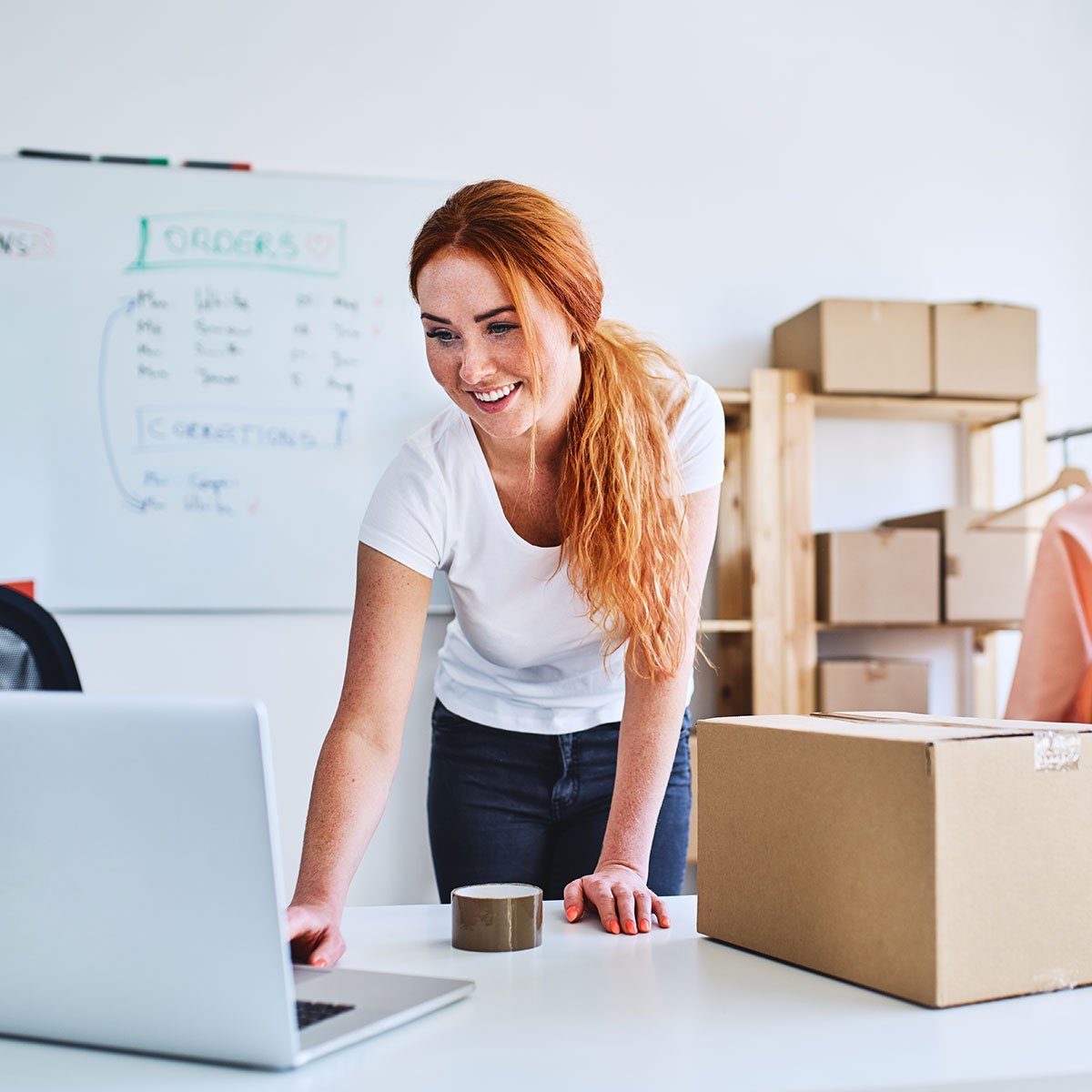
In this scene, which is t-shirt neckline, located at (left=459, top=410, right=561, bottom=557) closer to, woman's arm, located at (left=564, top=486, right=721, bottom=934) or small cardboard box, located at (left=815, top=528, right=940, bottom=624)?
woman's arm, located at (left=564, top=486, right=721, bottom=934)

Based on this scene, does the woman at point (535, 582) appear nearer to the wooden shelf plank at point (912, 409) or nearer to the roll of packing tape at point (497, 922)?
the roll of packing tape at point (497, 922)

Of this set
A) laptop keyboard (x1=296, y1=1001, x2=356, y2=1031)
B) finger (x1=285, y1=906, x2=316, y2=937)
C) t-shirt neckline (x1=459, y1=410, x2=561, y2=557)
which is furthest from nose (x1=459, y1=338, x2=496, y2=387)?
laptop keyboard (x1=296, y1=1001, x2=356, y2=1031)

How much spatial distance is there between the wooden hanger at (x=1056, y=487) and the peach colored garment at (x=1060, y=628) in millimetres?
548

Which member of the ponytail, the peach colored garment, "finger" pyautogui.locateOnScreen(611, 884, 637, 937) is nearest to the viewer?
"finger" pyautogui.locateOnScreen(611, 884, 637, 937)

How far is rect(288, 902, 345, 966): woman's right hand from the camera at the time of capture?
0.84 m

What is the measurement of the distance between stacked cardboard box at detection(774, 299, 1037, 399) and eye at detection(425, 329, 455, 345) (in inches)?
57.9

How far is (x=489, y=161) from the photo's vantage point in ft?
8.84

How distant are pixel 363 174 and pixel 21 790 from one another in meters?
2.23

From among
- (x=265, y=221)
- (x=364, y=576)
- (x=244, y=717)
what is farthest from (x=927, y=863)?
(x=265, y=221)

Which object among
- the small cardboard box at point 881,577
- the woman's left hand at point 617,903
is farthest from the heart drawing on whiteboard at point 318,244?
the woman's left hand at point 617,903

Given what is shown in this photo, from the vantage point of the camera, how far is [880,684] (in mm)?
2492

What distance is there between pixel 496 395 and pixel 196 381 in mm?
1539

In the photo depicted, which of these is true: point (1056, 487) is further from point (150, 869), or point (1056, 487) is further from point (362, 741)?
point (150, 869)

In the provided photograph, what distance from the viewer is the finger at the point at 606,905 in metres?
0.95
